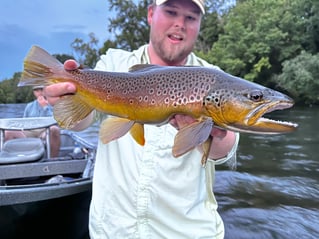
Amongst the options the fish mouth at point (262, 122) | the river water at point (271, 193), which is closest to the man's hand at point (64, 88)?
the fish mouth at point (262, 122)

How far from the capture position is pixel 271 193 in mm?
7906

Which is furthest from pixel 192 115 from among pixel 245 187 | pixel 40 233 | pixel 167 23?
Answer: pixel 245 187

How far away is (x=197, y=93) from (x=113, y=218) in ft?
3.78

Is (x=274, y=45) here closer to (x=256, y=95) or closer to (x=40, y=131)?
(x=40, y=131)

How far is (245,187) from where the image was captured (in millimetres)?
8273

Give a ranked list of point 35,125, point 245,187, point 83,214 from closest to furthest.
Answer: point 83,214, point 35,125, point 245,187

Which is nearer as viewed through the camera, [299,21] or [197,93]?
[197,93]

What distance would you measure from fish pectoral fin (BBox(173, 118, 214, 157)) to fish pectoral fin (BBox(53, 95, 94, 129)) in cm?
57


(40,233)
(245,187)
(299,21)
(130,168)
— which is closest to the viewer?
(130,168)

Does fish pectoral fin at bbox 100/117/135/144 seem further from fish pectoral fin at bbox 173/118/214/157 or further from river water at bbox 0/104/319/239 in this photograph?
river water at bbox 0/104/319/239

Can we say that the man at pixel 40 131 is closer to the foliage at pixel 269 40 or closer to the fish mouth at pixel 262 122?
the fish mouth at pixel 262 122

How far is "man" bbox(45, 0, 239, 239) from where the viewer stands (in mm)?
2457

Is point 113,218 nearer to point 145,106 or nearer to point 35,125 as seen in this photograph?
point 145,106

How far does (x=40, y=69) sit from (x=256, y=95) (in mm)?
1179
